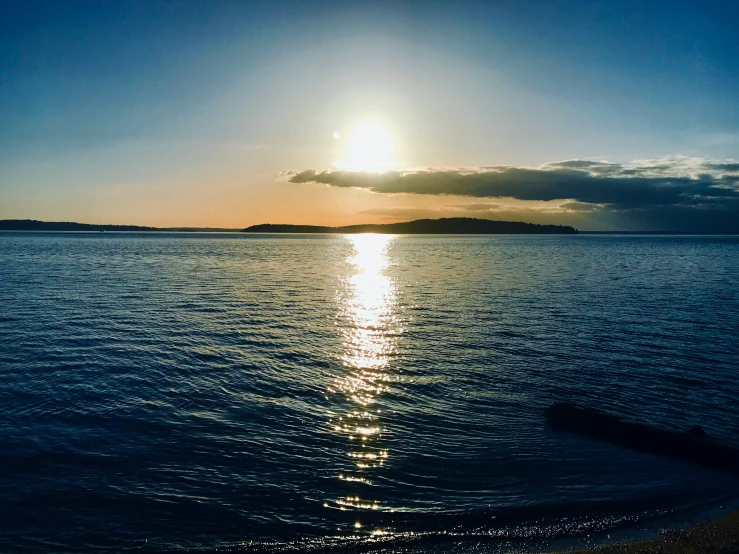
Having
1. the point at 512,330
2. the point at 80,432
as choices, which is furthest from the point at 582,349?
the point at 80,432

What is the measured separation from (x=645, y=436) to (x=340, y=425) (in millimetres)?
11173

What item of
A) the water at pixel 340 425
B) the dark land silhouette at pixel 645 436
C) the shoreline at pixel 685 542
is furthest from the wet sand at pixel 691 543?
the dark land silhouette at pixel 645 436

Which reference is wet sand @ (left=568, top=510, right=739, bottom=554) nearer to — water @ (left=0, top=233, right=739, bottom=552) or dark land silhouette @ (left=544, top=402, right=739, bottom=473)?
water @ (left=0, top=233, right=739, bottom=552)

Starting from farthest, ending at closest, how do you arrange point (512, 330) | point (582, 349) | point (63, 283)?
point (63, 283) → point (512, 330) → point (582, 349)

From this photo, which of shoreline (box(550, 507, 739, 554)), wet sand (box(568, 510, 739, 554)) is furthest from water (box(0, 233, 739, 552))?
wet sand (box(568, 510, 739, 554))

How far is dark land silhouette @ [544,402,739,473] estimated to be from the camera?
17062 mm

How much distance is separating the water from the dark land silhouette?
2.35ft

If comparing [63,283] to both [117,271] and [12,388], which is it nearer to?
Result: [117,271]

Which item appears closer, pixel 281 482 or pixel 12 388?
pixel 281 482

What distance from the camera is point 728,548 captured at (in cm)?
1209

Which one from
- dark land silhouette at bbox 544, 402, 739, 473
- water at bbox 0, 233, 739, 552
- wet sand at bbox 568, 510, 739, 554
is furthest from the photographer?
dark land silhouette at bbox 544, 402, 739, 473

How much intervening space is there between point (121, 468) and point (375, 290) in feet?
165

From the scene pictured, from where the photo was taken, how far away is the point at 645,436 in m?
18.7

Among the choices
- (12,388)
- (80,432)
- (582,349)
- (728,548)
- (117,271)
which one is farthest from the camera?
(117,271)
